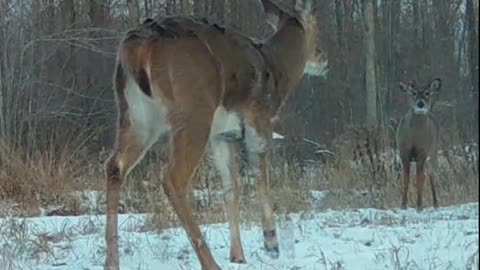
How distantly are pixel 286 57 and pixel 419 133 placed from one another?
5328 millimetres

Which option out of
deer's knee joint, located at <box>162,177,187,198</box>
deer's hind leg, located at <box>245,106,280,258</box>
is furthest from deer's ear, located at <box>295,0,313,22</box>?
deer's knee joint, located at <box>162,177,187,198</box>

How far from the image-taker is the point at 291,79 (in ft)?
23.4

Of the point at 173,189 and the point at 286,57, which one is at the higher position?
the point at 286,57

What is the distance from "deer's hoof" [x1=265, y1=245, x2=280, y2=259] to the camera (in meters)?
5.97

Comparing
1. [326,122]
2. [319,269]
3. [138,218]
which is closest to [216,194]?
[138,218]

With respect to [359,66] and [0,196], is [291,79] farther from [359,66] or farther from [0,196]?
[359,66]

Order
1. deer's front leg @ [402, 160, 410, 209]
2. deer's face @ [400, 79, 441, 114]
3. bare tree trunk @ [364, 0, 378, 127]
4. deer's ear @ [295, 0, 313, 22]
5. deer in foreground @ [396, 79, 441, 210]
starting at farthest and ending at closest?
1. bare tree trunk @ [364, 0, 378, 127]
2. deer's face @ [400, 79, 441, 114]
3. deer in foreground @ [396, 79, 441, 210]
4. deer's front leg @ [402, 160, 410, 209]
5. deer's ear @ [295, 0, 313, 22]

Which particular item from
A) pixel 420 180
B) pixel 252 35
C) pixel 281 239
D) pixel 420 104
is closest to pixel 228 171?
pixel 281 239

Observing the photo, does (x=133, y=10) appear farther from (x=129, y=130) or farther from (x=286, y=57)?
(x=129, y=130)

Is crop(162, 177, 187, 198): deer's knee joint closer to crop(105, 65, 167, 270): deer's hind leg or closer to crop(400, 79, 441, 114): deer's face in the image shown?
crop(105, 65, 167, 270): deer's hind leg

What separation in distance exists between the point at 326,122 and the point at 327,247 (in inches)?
530

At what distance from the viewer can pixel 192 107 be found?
559cm

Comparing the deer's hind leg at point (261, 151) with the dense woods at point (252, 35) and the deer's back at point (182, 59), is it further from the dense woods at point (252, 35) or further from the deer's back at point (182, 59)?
the dense woods at point (252, 35)

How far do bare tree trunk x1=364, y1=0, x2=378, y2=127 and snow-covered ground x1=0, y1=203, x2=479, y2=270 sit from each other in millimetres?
13694
